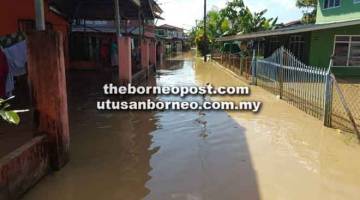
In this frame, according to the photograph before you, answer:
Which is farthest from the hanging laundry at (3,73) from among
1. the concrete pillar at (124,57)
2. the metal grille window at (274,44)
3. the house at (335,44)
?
the metal grille window at (274,44)

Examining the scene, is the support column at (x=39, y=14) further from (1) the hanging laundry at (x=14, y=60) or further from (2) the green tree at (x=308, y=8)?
(2) the green tree at (x=308, y=8)

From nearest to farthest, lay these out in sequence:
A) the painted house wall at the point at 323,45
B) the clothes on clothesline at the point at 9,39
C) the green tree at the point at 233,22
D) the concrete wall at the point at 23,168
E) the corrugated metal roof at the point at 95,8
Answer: the concrete wall at the point at 23,168
the clothes on clothesline at the point at 9,39
the corrugated metal roof at the point at 95,8
the painted house wall at the point at 323,45
the green tree at the point at 233,22

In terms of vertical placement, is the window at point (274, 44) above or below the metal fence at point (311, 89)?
above

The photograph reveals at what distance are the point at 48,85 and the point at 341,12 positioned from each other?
812 inches

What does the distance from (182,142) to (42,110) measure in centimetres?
293

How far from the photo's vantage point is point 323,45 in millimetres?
19406

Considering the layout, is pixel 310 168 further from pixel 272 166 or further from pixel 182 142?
pixel 182 142

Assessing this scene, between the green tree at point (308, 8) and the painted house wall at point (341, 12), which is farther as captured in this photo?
A: the green tree at point (308, 8)

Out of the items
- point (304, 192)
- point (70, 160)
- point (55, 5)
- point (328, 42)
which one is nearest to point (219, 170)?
point (304, 192)

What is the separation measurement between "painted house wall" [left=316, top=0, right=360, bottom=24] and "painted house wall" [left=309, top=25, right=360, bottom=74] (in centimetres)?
211

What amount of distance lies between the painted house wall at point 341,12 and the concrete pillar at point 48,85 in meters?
19.2

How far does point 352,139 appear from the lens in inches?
→ 287

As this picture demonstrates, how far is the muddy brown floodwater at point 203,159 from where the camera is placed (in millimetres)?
5035

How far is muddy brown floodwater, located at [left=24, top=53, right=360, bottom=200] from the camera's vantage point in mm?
5035
